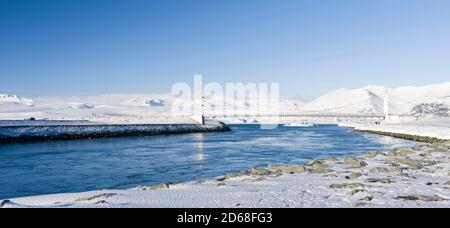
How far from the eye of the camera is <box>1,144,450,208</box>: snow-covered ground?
9641 millimetres

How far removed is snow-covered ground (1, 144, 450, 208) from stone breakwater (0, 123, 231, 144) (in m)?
41.3

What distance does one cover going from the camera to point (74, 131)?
197 ft

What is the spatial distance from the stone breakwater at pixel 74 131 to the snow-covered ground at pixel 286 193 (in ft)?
136

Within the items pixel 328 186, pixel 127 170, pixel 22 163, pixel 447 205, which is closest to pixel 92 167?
pixel 127 170

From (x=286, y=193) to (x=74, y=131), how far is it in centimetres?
5361

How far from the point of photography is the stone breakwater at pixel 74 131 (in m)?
50.6

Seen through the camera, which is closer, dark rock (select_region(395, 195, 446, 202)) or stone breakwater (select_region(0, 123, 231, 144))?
dark rock (select_region(395, 195, 446, 202))

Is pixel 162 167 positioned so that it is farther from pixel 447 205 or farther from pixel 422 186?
pixel 447 205

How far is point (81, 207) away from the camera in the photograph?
8.95m

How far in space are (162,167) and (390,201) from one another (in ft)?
48.3

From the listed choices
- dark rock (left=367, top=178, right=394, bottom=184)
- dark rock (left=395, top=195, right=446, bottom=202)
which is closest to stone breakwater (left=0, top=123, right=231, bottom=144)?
dark rock (left=367, top=178, right=394, bottom=184)

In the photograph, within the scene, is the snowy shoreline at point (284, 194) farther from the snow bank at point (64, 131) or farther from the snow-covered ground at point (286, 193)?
the snow bank at point (64, 131)

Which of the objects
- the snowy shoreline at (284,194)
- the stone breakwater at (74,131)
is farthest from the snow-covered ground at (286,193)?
the stone breakwater at (74,131)

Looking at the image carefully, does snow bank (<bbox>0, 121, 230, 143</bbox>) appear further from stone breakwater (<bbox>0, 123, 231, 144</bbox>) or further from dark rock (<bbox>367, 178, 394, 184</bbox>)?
dark rock (<bbox>367, 178, 394, 184</bbox>)
